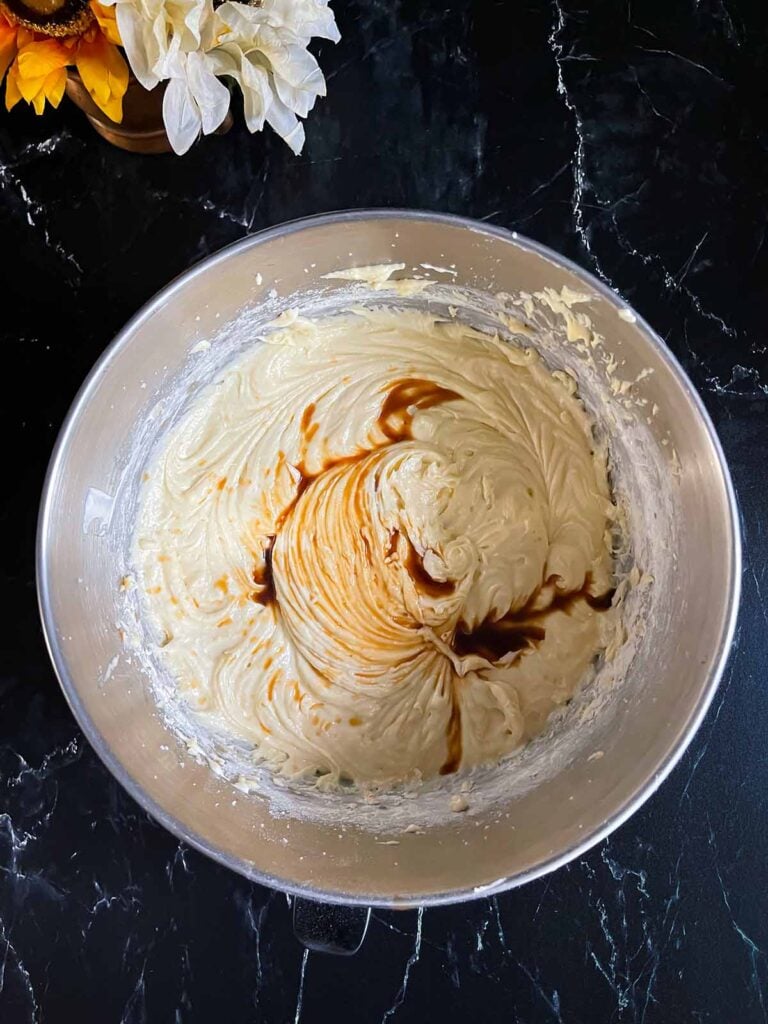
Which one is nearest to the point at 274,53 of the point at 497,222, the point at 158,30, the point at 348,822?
the point at 158,30

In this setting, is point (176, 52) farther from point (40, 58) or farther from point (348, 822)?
point (348, 822)

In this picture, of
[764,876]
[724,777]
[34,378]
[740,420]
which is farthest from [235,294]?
[764,876]

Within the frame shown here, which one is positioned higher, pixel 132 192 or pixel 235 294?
pixel 132 192

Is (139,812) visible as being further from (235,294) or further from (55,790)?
(235,294)

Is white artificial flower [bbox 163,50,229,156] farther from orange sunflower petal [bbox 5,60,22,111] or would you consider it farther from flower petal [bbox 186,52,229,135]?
orange sunflower petal [bbox 5,60,22,111]

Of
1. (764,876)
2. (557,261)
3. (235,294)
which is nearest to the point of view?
(557,261)

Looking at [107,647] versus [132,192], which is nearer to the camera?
[107,647]

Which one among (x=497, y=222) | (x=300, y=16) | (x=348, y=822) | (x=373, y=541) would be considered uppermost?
(x=300, y=16)
